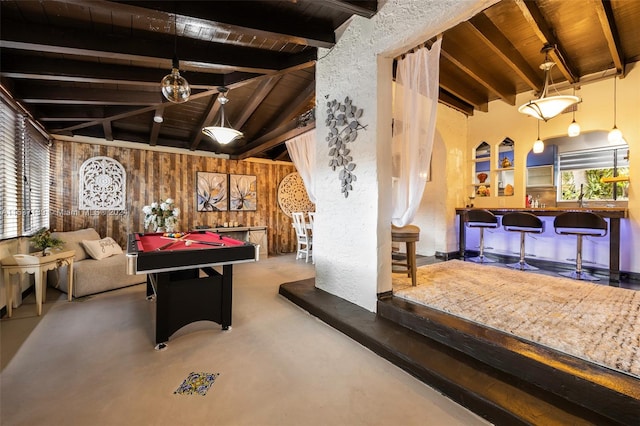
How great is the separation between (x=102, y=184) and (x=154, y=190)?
92cm

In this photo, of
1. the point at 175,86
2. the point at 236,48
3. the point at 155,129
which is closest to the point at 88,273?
the point at 155,129

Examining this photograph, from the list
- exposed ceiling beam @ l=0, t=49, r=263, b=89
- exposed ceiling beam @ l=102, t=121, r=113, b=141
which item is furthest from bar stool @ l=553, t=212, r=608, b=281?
exposed ceiling beam @ l=102, t=121, r=113, b=141

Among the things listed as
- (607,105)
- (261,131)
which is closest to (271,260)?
(261,131)

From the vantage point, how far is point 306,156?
4.87 meters

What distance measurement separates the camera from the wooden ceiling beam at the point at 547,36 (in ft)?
9.22

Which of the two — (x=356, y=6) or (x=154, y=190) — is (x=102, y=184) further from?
(x=356, y=6)

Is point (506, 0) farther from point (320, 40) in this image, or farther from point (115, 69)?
point (115, 69)

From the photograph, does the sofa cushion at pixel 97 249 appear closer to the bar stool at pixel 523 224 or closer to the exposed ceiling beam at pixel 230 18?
the exposed ceiling beam at pixel 230 18

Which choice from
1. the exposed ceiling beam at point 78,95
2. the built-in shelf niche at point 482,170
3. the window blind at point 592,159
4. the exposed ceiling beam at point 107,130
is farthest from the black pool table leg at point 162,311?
the window blind at point 592,159

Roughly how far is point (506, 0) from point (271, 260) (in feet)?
19.7

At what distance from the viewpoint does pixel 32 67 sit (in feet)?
9.84

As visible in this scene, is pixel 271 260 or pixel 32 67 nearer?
pixel 32 67

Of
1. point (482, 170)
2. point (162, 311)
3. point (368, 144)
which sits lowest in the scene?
point (162, 311)

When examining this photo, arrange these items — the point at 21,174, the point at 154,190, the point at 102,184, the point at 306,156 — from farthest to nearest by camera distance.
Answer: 1. the point at 154,190
2. the point at 102,184
3. the point at 306,156
4. the point at 21,174
